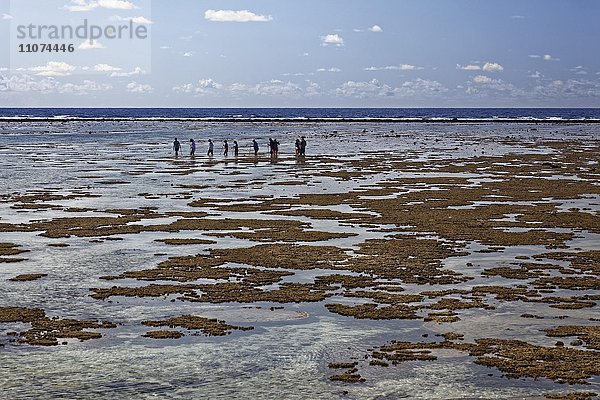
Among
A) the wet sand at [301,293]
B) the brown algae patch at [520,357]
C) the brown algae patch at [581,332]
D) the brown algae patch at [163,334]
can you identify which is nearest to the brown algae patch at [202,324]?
the wet sand at [301,293]

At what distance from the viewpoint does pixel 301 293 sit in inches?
974

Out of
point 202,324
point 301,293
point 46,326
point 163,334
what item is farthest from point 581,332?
point 46,326

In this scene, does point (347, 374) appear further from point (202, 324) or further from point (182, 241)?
point (182, 241)

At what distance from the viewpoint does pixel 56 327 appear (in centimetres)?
2102

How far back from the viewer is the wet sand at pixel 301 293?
57.4 feet

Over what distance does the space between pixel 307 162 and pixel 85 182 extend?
26.9 m

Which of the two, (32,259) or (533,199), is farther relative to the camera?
(533,199)

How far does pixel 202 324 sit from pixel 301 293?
13.8 ft

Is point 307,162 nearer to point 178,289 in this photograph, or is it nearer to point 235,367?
point 178,289

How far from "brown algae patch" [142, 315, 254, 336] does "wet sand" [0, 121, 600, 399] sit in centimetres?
7

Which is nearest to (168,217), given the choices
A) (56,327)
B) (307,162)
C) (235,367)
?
(56,327)

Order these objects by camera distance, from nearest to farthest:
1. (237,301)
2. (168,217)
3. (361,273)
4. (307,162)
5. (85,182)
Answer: (237,301)
(361,273)
(168,217)
(85,182)
(307,162)

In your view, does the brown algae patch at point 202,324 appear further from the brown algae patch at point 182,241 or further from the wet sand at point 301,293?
the brown algae patch at point 182,241

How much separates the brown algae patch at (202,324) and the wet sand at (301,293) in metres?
0.07
